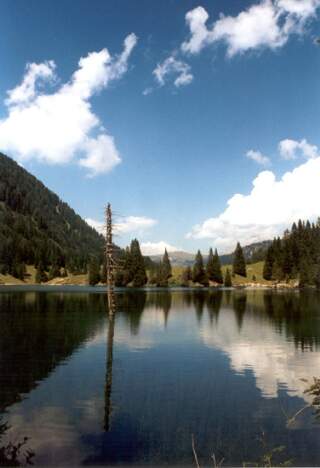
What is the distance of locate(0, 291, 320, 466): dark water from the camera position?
1462 cm

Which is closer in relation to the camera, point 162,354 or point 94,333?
point 162,354

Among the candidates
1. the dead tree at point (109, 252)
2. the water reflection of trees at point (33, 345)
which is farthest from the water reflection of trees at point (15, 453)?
the dead tree at point (109, 252)

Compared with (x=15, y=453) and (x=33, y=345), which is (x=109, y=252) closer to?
(x=33, y=345)

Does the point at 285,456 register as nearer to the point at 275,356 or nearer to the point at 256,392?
the point at 256,392

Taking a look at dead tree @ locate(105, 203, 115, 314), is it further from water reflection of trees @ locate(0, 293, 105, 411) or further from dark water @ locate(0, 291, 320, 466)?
dark water @ locate(0, 291, 320, 466)

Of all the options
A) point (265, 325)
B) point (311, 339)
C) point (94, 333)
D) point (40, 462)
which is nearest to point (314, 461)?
point (40, 462)

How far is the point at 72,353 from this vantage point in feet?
102

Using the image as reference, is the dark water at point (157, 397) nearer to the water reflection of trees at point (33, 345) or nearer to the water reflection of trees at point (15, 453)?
the water reflection of trees at point (33, 345)

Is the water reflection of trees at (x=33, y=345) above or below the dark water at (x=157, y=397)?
above

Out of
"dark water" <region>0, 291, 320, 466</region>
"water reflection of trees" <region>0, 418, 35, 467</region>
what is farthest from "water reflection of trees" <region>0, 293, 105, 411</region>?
"water reflection of trees" <region>0, 418, 35, 467</region>

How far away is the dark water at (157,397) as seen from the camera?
1462cm

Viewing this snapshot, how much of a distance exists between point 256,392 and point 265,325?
31.1m

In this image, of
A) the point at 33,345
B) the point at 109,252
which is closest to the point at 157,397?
the point at 33,345

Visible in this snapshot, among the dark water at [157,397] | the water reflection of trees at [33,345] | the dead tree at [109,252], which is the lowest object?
the dark water at [157,397]
